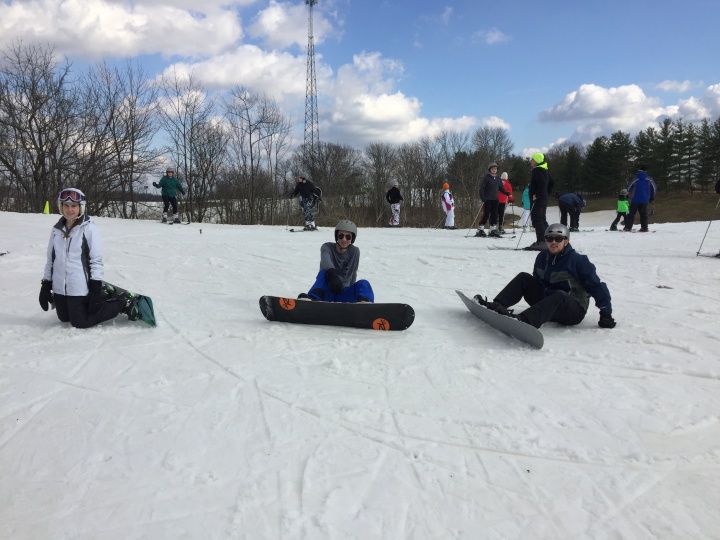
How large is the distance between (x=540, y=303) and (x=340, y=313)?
1872 mm

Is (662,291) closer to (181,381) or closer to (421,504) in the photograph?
(421,504)

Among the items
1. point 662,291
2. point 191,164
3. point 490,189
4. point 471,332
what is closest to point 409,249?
point 490,189

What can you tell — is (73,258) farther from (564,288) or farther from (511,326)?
(564,288)

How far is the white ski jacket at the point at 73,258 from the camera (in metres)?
4.24

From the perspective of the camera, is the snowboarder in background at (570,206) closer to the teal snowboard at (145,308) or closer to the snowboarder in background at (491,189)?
the snowboarder in background at (491,189)

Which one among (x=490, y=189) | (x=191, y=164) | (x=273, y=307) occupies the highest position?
(x=191, y=164)

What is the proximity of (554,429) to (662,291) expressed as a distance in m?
4.41

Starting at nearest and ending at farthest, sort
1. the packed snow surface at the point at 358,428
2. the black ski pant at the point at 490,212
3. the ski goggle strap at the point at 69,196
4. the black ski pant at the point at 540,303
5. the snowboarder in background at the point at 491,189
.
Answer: the packed snow surface at the point at 358,428 → the black ski pant at the point at 540,303 → the ski goggle strap at the point at 69,196 → the snowboarder in background at the point at 491,189 → the black ski pant at the point at 490,212

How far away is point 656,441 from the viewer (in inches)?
93.9

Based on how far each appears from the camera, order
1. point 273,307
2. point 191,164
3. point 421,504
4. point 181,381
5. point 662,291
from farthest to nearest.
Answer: point 191,164
point 662,291
point 273,307
point 181,381
point 421,504

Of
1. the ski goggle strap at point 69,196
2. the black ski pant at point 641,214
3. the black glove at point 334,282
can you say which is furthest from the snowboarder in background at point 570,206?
the ski goggle strap at point 69,196

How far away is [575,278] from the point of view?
4.26m

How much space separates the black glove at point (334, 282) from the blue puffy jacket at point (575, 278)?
207 cm

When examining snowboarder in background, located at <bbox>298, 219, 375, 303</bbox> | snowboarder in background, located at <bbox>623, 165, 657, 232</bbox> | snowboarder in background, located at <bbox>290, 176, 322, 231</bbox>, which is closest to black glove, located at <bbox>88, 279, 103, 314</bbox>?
snowboarder in background, located at <bbox>298, 219, 375, 303</bbox>
